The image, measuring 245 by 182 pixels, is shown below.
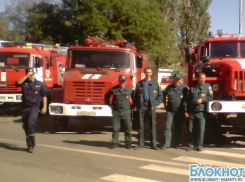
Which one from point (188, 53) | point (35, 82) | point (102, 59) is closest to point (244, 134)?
point (188, 53)

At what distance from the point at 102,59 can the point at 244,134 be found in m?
4.44

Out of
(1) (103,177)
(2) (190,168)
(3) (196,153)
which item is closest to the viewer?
(1) (103,177)

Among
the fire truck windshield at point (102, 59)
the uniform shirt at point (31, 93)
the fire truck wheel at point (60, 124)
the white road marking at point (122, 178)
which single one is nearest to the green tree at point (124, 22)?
the fire truck windshield at point (102, 59)

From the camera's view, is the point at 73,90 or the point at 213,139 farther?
the point at 73,90

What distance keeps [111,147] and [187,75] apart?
4.67 metres

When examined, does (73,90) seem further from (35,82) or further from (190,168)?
(190,168)

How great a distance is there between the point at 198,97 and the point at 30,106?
3621mm

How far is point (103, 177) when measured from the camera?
723cm

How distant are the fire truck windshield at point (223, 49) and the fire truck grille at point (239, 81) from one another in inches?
72.4

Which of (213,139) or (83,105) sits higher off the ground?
(83,105)

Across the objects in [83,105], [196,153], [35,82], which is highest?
[35,82]

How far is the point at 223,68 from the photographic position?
10148 millimetres

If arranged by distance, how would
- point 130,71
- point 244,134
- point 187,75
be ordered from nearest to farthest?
point 244,134, point 130,71, point 187,75

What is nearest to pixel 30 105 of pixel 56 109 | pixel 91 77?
pixel 56 109
